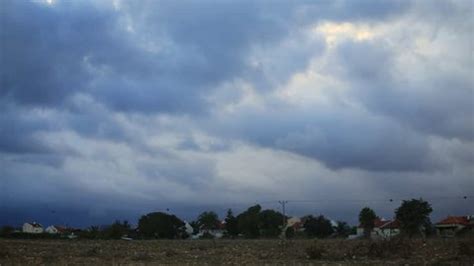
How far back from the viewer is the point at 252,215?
114m

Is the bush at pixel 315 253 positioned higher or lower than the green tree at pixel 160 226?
lower

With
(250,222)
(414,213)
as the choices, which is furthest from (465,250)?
(250,222)

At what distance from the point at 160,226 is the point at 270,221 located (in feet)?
66.7

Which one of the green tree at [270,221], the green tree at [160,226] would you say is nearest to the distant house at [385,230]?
the green tree at [270,221]

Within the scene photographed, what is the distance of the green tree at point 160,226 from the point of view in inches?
4285

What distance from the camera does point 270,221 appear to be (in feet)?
→ 373

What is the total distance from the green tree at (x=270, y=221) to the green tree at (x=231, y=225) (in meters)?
6.13

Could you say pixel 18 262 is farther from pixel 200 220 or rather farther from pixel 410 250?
pixel 200 220

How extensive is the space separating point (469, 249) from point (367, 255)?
214 inches

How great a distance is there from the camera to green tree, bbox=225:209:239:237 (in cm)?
11825

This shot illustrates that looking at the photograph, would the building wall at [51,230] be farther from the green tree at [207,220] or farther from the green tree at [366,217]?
the green tree at [366,217]

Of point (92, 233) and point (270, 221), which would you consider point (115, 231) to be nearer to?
point (92, 233)

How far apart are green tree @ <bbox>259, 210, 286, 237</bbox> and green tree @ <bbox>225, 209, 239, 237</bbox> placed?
613 centimetres

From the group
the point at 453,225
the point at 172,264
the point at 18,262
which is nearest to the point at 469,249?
the point at 172,264
